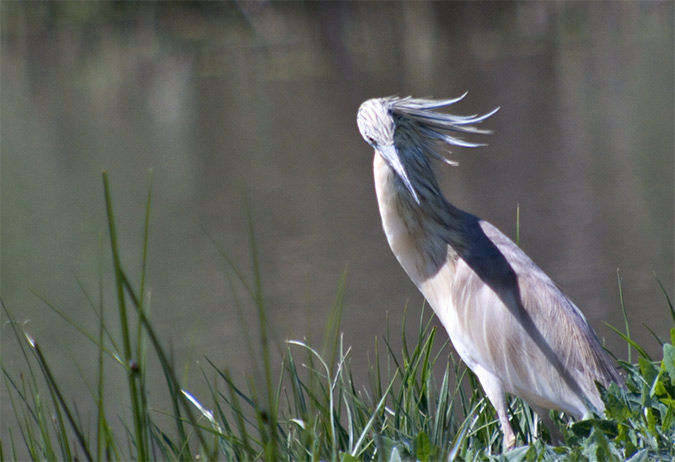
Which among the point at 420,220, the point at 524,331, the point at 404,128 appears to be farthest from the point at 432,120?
the point at 524,331

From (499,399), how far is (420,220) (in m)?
0.56

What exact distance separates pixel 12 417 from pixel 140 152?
5527 millimetres

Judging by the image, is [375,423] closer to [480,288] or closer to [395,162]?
[480,288]

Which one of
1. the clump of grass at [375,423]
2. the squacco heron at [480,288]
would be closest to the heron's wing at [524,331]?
the squacco heron at [480,288]

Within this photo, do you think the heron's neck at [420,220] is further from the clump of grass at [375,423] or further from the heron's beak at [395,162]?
the clump of grass at [375,423]

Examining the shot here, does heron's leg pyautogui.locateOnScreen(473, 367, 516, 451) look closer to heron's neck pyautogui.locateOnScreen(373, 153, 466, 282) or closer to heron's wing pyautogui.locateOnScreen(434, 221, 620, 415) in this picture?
heron's wing pyautogui.locateOnScreen(434, 221, 620, 415)

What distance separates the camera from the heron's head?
255cm

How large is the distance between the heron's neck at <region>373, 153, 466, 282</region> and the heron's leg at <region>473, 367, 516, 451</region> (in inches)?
13.9

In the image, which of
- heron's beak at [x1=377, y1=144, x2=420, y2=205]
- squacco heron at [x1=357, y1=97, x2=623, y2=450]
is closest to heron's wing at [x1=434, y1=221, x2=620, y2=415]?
squacco heron at [x1=357, y1=97, x2=623, y2=450]

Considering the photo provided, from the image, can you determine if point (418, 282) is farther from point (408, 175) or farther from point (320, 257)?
point (320, 257)

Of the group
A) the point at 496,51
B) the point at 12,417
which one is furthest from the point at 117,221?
the point at 496,51

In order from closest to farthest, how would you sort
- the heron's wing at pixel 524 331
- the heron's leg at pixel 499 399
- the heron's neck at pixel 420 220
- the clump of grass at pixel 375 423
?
1. the clump of grass at pixel 375 423
2. the heron's leg at pixel 499 399
3. the heron's wing at pixel 524 331
4. the heron's neck at pixel 420 220

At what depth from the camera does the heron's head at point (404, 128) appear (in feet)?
8.38

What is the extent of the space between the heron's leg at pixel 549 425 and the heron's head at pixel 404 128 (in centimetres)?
71
